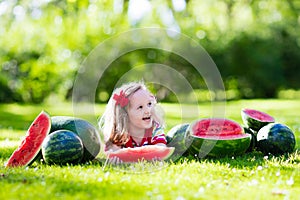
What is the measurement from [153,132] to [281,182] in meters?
→ 1.94

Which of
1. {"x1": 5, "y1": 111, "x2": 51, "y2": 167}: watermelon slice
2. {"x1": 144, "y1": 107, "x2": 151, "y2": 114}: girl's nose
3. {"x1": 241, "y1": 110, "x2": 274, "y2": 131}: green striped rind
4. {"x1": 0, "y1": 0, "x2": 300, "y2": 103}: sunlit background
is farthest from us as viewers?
{"x1": 0, "y1": 0, "x2": 300, "y2": 103}: sunlit background

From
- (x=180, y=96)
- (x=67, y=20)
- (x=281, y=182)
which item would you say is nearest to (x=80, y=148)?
(x=281, y=182)

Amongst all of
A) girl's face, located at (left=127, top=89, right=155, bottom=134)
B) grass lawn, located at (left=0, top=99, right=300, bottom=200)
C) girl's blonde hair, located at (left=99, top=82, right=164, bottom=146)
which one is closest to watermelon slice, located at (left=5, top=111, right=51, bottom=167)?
grass lawn, located at (left=0, top=99, right=300, bottom=200)

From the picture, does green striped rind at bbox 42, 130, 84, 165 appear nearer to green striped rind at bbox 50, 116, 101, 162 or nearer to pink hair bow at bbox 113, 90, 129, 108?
green striped rind at bbox 50, 116, 101, 162

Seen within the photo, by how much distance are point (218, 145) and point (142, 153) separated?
36.7 inches

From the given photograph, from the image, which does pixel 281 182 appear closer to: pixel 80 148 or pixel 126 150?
pixel 126 150

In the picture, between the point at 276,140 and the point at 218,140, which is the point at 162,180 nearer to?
the point at 218,140

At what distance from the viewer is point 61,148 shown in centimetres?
482

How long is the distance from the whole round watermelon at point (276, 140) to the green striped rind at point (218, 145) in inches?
12.6

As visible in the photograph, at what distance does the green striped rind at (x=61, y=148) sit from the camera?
4828 millimetres

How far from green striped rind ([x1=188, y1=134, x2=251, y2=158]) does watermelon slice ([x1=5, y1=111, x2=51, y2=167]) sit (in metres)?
1.77

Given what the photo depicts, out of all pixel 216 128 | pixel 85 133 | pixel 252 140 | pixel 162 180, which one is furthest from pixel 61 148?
pixel 252 140

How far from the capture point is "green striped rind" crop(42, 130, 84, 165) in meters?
4.83

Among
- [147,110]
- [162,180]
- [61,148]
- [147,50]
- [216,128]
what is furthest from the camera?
[147,50]
